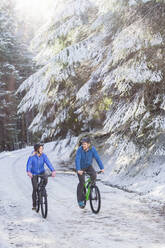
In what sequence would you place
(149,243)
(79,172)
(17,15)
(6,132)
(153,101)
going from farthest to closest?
(17,15) → (6,132) → (153,101) → (79,172) → (149,243)

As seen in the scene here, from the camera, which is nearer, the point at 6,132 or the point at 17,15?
the point at 6,132

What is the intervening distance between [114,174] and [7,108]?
30759 mm

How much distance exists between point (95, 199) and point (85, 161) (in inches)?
42.2

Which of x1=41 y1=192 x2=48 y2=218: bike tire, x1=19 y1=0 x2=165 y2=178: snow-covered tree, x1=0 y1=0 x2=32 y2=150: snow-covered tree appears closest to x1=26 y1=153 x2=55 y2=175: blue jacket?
x1=41 y1=192 x2=48 y2=218: bike tire

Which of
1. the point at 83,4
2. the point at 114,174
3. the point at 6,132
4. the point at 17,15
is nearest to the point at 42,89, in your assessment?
the point at 83,4

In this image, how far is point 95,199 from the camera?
827cm

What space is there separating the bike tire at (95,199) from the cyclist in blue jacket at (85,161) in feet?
0.97

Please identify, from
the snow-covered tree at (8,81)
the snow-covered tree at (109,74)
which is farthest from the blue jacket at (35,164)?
the snow-covered tree at (8,81)

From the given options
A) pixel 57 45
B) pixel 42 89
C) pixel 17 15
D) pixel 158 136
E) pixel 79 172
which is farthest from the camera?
pixel 17 15

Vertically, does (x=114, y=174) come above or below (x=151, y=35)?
below

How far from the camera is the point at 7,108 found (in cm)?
4100

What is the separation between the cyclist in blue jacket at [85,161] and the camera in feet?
28.1

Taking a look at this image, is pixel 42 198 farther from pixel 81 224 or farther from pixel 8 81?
pixel 8 81

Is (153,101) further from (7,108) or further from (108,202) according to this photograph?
(7,108)
